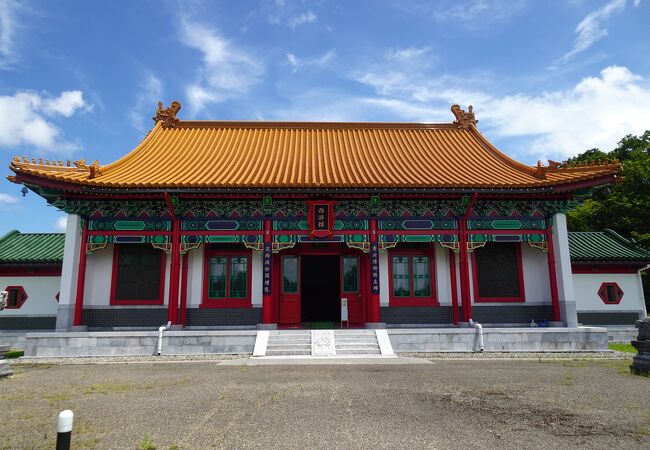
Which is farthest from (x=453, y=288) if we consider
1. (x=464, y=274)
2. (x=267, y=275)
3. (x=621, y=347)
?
(x=267, y=275)

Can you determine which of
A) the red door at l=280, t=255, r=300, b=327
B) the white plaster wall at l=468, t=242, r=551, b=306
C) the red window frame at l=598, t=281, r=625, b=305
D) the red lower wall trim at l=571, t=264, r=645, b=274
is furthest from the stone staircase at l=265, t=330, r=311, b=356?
the red window frame at l=598, t=281, r=625, b=305

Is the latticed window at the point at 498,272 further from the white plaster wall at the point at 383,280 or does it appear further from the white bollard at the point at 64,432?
the white bollard at the point at 64,432

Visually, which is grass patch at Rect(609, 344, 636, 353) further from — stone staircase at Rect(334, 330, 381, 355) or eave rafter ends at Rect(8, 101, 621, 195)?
stone staircase at Rect(334, 330, 381, 355)

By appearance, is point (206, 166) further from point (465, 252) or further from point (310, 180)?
point (465, 252)

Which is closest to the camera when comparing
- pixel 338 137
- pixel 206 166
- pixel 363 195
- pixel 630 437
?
pixel 630 437

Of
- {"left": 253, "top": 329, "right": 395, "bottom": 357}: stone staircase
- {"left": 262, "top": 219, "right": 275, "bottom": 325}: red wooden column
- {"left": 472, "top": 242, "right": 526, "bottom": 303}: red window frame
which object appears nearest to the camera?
{"left": 253, "top": 329, "right": 395, "bottom": 357}: stone staircase

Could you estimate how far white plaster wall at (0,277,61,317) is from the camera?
535 inches

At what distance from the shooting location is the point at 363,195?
1199 centimetres

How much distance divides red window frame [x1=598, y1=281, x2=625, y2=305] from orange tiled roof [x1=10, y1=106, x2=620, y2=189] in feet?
16.4

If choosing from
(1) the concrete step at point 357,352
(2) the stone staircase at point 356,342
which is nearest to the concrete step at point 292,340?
(2) the stone staircase at point 356,342

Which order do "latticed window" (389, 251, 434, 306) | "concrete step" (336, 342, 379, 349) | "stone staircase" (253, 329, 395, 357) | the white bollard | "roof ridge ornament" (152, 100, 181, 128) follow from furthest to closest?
"roof ridge ornament" (152, 100, 181, 128)
"latticed window" (389, 251, 434, 306)
"concrete step" (336, 342, 379, 349)
"stone staircase" (253, 329, 395, 357)
the white bollard

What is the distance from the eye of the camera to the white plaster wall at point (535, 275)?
12.8 m

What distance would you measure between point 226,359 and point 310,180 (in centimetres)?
564

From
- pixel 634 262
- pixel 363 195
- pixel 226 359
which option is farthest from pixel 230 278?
pixel 634 262
